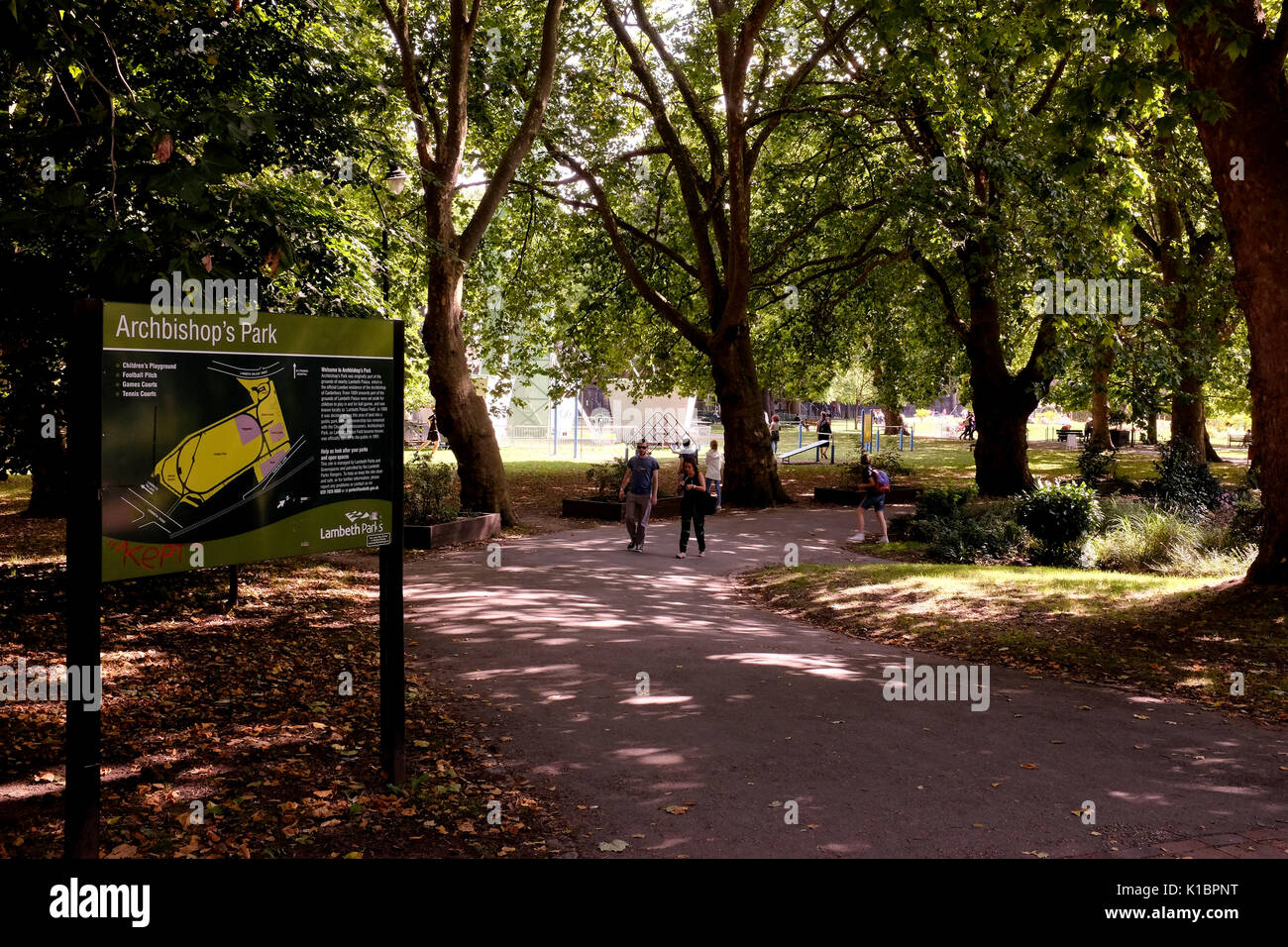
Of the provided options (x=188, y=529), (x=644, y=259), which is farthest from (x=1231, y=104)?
(x=644, y=259)

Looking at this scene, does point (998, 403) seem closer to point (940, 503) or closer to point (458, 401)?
point (940, 503)

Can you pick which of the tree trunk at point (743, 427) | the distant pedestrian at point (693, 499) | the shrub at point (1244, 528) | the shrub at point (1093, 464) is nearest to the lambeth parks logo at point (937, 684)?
the distant pedestrian at point (693, 499)

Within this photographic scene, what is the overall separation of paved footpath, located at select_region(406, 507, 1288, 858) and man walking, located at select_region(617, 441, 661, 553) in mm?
5343

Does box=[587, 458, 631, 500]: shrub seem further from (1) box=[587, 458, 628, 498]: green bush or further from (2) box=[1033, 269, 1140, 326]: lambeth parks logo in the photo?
(2) box=[1033, 269, 1140, 326]: lambeth parks logo

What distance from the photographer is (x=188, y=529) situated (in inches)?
195

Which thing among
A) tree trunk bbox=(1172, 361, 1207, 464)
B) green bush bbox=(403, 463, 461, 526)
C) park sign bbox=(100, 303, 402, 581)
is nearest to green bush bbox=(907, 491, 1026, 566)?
green bush bbox=(403, 463, 461, 526)

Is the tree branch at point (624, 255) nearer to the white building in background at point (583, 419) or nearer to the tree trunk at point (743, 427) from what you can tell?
the tree trunk at point (743, 427)

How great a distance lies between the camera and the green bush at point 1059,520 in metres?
16.3

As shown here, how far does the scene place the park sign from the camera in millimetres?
4688

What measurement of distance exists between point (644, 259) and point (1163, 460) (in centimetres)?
1325

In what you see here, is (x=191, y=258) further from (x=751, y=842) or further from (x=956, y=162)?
(x=956, y=162)

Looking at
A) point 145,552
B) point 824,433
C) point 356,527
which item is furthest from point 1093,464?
point 145,552

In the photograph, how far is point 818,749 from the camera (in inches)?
264

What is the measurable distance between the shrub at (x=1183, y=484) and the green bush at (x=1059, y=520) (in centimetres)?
273
